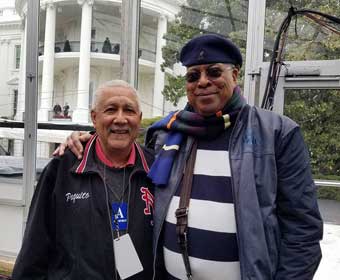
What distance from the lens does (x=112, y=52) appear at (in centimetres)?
289

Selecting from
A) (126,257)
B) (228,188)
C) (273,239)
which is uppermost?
(228,188)

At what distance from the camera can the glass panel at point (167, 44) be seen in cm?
267

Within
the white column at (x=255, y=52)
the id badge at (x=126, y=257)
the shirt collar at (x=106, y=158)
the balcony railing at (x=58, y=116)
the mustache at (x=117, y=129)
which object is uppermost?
the white column at (x=255, y=52)

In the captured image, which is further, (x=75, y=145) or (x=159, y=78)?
(x=159, y=78)

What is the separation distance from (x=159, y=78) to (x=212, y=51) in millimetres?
1532

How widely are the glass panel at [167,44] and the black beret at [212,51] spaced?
1355 millimetres

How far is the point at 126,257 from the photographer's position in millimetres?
1371

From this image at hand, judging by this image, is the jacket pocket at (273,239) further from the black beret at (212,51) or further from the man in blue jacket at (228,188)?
the black beret at (212,51)

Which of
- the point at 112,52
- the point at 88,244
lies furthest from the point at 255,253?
the point at 112,52

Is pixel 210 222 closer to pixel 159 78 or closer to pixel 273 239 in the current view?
pixel 273 239

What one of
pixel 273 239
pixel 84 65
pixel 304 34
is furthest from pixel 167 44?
pixel 273 239

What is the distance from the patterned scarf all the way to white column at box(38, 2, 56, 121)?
1.88m

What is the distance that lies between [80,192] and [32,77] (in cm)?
194

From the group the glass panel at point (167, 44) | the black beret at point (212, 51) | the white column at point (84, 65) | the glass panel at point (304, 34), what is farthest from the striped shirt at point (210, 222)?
the white column at point (84, 65)
